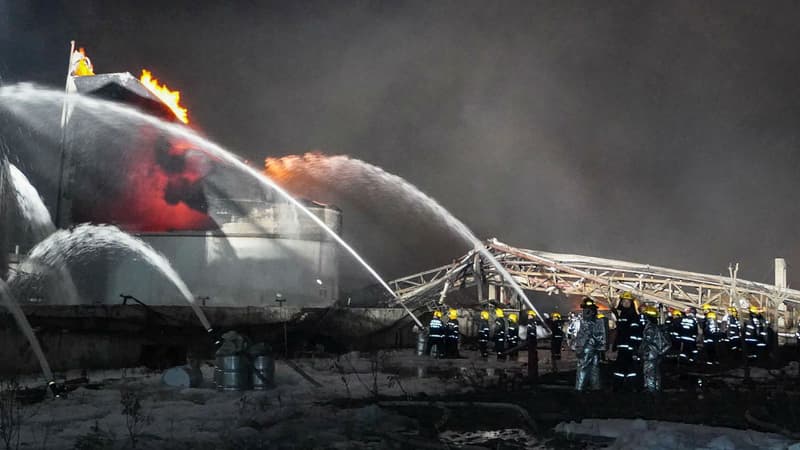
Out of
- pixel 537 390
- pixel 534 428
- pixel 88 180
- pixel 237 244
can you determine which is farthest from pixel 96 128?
pixel 534 428

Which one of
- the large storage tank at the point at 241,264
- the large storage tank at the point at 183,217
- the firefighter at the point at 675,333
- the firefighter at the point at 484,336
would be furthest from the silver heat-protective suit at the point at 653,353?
the large storage tank at the point at 241,264

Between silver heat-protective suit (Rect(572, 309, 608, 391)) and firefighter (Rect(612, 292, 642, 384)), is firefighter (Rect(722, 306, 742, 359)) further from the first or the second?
silver heat-protective suit (Rect(572, 309, 608, 391))

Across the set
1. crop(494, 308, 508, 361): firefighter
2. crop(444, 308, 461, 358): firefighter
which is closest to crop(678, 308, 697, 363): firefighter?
crop(494, 308, 508, 361): firefighter

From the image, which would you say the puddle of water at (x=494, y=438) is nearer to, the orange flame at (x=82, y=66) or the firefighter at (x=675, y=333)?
the firefighter at (x=675, y=333)

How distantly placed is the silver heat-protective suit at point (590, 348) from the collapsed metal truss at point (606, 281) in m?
19.8

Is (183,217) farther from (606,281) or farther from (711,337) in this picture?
(711,337)

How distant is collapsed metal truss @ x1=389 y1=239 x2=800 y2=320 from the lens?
33250 mm

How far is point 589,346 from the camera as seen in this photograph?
1303 centimetres

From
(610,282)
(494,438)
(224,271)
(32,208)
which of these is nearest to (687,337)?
(494,438)

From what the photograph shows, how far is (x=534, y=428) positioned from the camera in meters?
9.02

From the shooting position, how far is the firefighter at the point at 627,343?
13094 mm

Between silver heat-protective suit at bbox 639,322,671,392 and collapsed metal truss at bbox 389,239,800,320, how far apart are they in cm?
1957

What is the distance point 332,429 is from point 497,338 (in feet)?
51.2

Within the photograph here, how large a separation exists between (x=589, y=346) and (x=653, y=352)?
1098mm
